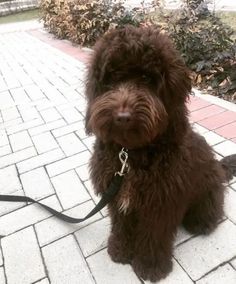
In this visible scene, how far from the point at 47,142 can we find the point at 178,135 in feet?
9.37

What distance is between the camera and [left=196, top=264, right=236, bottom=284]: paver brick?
2.49m

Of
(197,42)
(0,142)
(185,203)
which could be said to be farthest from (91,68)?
(197,42)

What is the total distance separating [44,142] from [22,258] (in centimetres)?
204

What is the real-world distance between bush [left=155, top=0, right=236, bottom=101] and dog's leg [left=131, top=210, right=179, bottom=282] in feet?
9.99

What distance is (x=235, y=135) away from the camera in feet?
13.6

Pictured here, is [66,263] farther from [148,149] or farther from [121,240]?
[148,149]

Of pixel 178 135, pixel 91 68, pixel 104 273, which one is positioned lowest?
pixel 104 273

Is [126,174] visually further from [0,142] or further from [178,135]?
[0,142]

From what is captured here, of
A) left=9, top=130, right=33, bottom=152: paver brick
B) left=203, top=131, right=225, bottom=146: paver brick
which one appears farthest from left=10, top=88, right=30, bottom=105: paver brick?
left=203, top=131, right=225, bottom=146: paver brick

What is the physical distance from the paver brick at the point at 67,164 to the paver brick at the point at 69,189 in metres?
0.10

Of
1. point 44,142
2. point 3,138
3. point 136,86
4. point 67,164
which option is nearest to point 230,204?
point 136,86

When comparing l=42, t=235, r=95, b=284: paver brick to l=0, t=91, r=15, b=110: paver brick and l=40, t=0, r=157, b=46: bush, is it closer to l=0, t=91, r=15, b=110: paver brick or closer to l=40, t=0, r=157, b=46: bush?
l=0, t=91, r=15, b=110: paver brick

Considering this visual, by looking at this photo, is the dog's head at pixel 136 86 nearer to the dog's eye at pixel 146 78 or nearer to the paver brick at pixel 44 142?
the dog's eye at pixel 146 78

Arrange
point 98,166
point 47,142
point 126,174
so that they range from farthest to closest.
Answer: point 47,142 → point 98,166 → point 126,174
